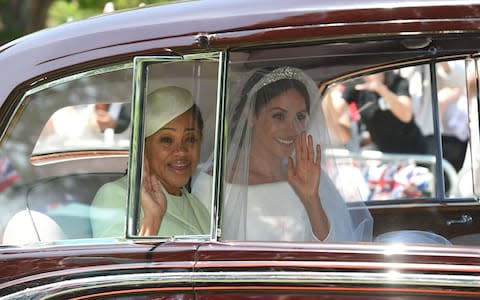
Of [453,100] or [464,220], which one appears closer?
[464,220]

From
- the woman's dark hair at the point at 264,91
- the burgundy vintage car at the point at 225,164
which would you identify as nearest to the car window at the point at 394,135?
the woman's dark hair at the point at 264,91

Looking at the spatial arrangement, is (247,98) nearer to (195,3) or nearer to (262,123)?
(262,123)

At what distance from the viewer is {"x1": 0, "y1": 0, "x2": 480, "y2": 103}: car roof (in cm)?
257

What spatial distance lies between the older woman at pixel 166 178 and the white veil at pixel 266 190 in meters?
0.12

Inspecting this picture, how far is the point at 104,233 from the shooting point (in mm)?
2916

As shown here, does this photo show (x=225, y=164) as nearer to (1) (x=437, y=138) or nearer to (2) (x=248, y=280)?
(2) (x=248, y=280)

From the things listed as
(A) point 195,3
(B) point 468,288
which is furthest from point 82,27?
(B) point 468,288

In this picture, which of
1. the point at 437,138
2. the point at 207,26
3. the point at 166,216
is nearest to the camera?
the point at 207,26

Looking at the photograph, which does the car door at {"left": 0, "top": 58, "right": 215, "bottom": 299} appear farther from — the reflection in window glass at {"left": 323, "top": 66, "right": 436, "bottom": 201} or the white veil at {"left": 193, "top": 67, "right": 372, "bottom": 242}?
the reflection in window glass at {"left": 323, "top": 66, "right": 436, "bottom": 201}

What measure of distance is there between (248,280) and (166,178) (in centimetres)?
54

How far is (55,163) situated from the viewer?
3.86m

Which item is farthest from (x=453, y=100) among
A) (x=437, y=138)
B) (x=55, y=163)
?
(x=55, y=163)

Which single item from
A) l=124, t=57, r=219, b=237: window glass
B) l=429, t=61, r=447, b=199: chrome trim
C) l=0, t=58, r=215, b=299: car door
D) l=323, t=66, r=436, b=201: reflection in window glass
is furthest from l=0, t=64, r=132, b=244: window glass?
l=323, t=66, r=436, b=201: reflection in window glass

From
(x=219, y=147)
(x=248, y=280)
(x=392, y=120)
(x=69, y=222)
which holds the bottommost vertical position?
(x=248, y=280)
